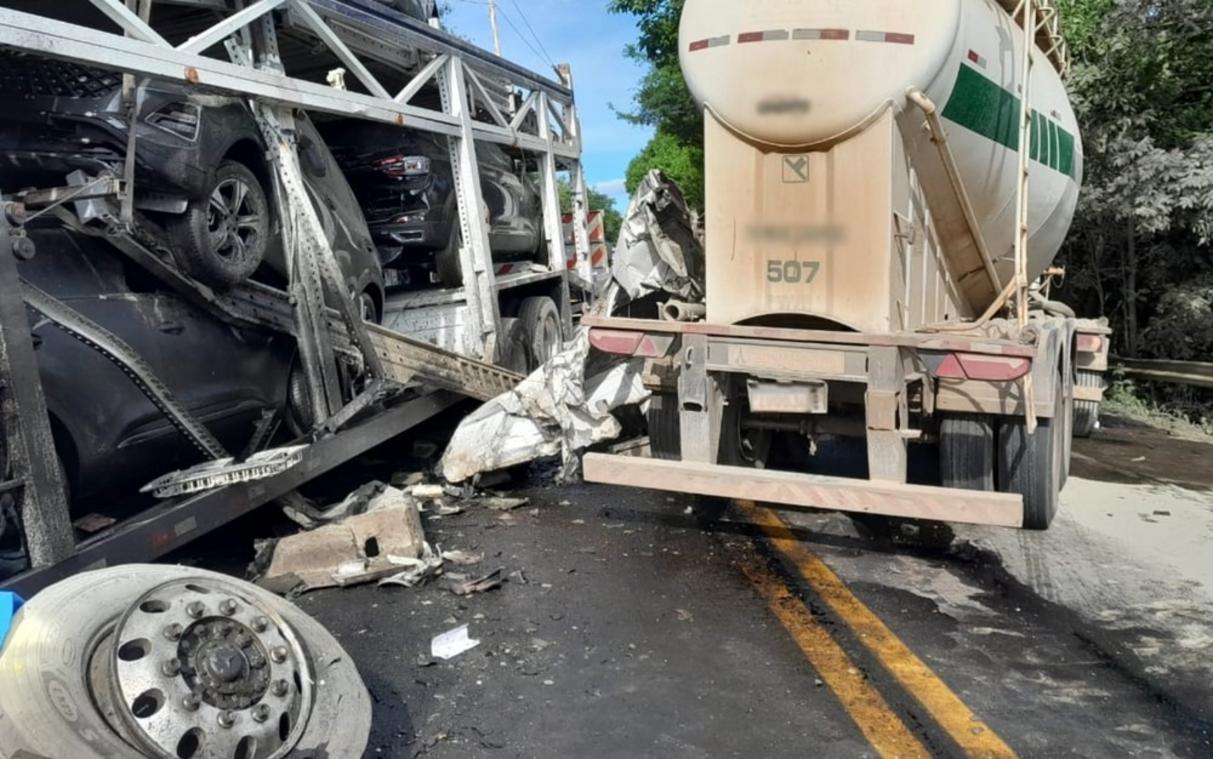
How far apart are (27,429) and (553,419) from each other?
3334 mm

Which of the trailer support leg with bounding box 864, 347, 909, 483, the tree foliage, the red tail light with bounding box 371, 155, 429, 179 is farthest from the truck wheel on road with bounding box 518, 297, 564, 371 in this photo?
the tree foliage

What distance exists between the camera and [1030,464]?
485cm

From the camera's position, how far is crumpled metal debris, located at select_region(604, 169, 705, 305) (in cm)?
607

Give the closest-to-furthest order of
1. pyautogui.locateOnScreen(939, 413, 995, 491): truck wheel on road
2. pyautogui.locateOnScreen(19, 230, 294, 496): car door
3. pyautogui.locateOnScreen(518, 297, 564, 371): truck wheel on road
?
pyautogui.locateOnScreen(19, 230, 294, 496): car door
pyautogui.locateOnScreen(939, 413, 995, 491): truck wheel on road
pyautogui.locateOnScreen(518, 297, 564, 371): truck wheel on road

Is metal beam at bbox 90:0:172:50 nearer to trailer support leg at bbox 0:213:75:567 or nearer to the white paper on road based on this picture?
trailer support leg at bbox 0:213:75:567

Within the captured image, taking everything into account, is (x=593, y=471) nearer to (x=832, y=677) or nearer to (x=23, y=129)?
(x=832, y=677)

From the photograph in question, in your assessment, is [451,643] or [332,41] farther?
[332,41]

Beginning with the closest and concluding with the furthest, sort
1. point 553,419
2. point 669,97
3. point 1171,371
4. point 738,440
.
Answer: point 738,440 < point 553,419 < point 1171,371 < point 669,97

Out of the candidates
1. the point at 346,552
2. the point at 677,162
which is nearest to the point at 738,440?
the point at 346,552

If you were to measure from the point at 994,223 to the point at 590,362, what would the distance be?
2.69 meters

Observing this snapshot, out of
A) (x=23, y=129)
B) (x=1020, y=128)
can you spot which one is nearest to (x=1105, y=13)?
(x=1020, y=128)

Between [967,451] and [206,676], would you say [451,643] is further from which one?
[967,451]

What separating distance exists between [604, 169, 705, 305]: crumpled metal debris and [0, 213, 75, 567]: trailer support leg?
3.46 m

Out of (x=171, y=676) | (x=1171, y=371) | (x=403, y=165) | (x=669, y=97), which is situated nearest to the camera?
(x=171, y=676)
